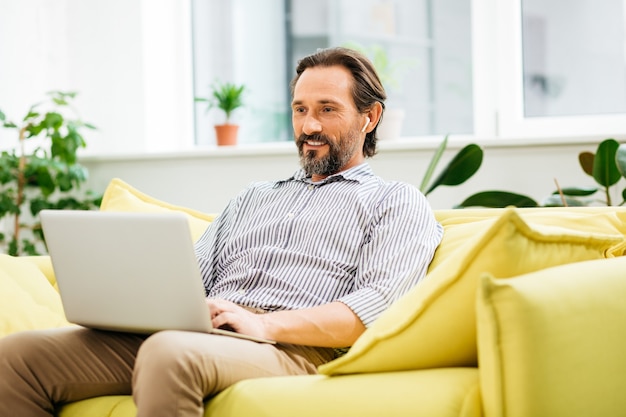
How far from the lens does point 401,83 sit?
12.1ft

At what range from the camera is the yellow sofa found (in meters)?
1.22

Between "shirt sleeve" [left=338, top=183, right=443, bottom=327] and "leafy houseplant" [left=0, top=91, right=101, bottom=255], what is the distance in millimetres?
1697

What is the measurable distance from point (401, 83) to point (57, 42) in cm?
141

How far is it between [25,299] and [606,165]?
5.43 ft

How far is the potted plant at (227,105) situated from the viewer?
3.63 metres

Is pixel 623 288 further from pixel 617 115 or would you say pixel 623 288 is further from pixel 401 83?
pixel 401 83

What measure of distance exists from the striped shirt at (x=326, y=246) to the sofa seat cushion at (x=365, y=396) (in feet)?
1.20

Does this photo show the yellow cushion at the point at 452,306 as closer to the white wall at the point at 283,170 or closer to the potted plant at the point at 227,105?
the white wall at the point at 283,170

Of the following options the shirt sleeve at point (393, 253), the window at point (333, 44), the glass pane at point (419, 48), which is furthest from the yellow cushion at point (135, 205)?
the glass pane at point (419, 48)

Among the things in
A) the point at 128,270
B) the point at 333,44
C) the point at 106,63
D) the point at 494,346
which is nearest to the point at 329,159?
the point at 128,270

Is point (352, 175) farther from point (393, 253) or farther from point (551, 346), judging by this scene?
point (551, 346)

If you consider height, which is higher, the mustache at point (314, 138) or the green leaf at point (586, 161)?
the mustache at point (314, 138)

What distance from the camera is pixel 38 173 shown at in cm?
334

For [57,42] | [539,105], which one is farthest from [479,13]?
[57,42]
